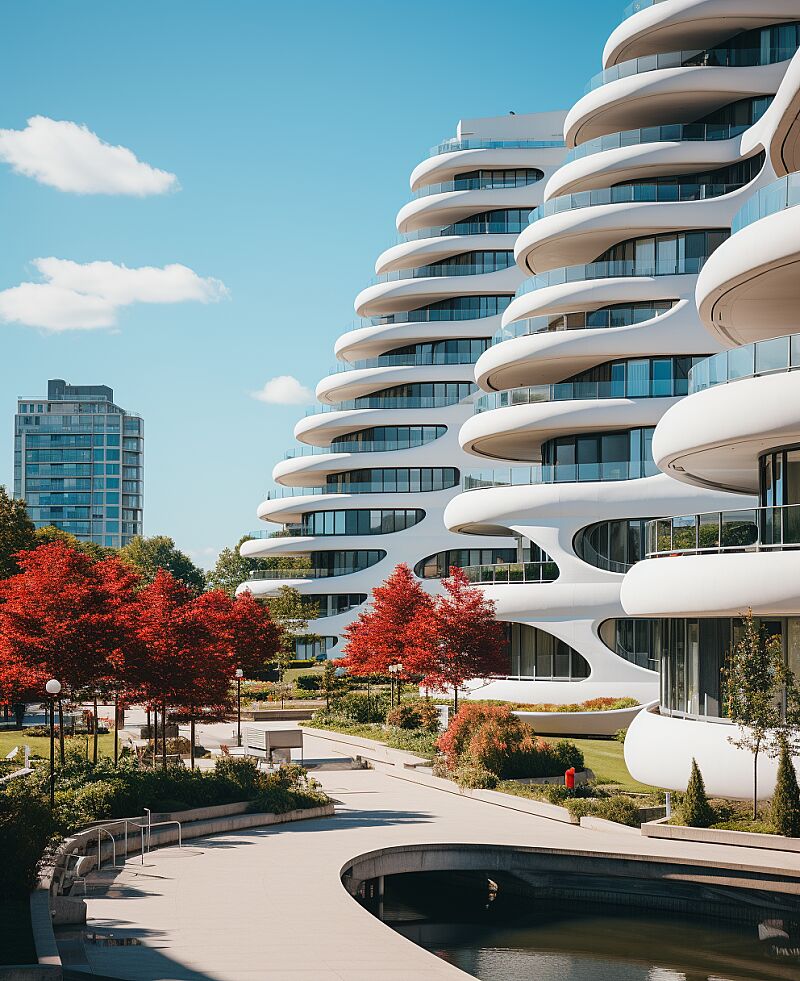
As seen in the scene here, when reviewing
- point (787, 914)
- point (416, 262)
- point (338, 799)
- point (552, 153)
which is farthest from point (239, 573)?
point (787, 914)

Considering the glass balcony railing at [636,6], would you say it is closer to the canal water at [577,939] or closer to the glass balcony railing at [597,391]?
the glass balcony railing at [597,391]

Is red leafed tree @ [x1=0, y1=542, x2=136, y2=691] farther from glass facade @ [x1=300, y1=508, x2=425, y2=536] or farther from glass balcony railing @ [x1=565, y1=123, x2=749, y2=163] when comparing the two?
glass facade @ [x1=300, y1=508, x2=425, y2=536]

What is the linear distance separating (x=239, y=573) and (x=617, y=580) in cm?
8644

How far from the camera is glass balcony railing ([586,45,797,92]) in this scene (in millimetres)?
47625

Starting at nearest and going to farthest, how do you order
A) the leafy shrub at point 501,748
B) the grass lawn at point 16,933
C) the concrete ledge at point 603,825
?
the grass lawn at point 16,933 → the concrete ledge at point 603,825 → the leafy shrub at point 501,748

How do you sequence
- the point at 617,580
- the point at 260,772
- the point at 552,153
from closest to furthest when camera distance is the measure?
the point at 260,772
the point at 617,580
the point at 552,153

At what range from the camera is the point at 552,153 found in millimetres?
79312

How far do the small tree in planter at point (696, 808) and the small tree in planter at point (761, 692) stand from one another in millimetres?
1077

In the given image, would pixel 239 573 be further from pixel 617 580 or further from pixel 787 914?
pixel 787 914

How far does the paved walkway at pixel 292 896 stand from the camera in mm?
15148

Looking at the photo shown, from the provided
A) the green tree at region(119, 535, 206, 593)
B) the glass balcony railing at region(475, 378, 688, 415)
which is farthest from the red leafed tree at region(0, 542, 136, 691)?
the green tree at region(119, 535, 206, 593)

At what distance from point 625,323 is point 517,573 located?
10632 mm

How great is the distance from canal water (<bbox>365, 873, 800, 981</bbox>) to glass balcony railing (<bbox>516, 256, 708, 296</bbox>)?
102 feet

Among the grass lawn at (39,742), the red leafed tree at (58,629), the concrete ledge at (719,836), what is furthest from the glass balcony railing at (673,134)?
the concrete ledge at (719,836)
